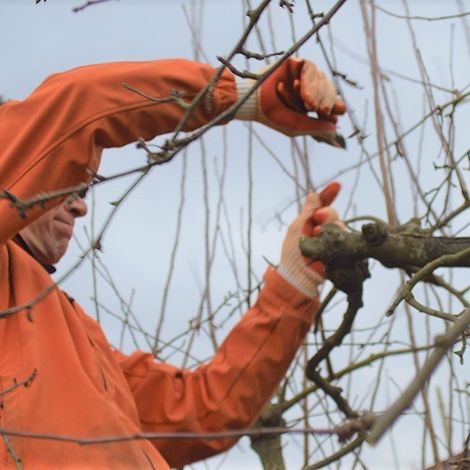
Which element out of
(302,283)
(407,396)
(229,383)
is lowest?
(407,396)

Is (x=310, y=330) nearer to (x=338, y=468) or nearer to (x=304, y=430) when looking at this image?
(x=338, y=468)

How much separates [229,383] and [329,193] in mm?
580

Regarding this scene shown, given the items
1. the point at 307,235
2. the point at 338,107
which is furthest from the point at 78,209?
the point at 338,107

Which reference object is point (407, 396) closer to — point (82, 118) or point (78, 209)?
point (82, 118)

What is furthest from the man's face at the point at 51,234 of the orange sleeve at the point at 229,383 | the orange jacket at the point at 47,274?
the orange sleeve at the point at 229,383

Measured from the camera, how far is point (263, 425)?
11.1 feet

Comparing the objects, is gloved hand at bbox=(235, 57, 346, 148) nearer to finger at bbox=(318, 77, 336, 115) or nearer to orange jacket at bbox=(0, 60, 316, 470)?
finger at bbox=(318, 77, 336, 115)

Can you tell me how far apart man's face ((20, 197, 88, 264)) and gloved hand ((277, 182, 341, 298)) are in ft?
1.97

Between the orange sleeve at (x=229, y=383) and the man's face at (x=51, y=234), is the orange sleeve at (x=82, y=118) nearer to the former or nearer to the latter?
the man's face at (x=51, y=234)

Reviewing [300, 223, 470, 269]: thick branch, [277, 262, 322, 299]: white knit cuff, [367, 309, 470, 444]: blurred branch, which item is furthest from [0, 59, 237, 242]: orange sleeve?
[367, 309, 470, 444]: blurred branch

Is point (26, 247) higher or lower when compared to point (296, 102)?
lower

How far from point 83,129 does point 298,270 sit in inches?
37.7

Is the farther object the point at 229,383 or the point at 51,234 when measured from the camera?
the point at 229,383

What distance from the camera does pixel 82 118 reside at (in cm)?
260
